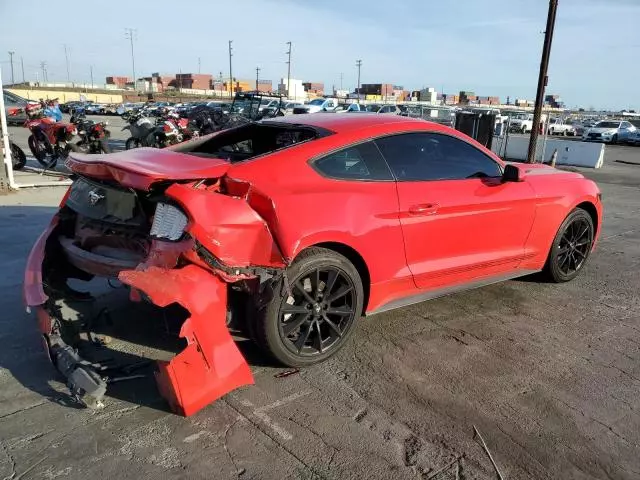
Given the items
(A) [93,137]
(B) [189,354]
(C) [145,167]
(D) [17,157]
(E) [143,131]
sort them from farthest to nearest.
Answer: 1. (E) [143,131]
2. (A) [93,137]
3. (D) [17,157]
4. (C) [145,167]
5. (B) [189,354]

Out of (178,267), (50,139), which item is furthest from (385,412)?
(50,139)

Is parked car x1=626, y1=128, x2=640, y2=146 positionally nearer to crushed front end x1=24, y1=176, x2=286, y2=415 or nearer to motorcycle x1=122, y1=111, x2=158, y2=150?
motorcycle x1=122, y1=111, x2=158, y2=150

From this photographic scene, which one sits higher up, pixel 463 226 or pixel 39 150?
pixel 463 226

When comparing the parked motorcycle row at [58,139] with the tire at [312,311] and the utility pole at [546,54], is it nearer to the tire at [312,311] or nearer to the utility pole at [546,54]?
the tire at [312,311]

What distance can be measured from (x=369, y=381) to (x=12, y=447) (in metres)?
1.94

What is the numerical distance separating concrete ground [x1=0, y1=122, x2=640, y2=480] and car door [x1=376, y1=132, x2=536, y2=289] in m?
0.49

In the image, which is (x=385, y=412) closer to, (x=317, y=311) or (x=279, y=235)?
(x=317, y=311)

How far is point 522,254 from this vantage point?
4660mm

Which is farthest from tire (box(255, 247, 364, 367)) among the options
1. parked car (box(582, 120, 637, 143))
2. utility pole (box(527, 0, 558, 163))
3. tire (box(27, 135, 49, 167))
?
parked car (box(582, 120, 637, 143))

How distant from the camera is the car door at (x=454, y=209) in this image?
387 cm

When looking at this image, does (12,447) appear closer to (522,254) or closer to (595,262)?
(522,254)

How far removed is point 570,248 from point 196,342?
396 cm

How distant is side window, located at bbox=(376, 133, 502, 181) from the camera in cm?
391

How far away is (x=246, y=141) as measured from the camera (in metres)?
4.60
